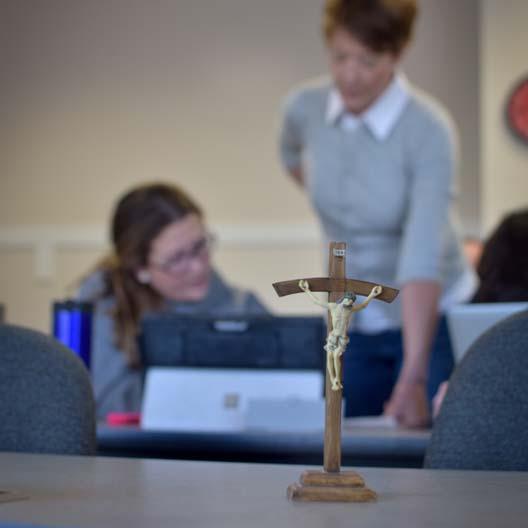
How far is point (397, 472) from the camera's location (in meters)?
0.86

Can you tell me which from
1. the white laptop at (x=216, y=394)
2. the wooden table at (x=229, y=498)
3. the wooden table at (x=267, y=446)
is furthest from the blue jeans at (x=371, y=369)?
the wooden table at (x=229, y=498)

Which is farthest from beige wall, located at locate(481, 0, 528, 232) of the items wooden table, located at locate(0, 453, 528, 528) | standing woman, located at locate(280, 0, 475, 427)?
wooden table, located at locate(0, 453, 528, 528)

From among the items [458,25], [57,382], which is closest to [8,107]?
[458,25]

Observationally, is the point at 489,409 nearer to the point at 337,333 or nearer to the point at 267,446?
the point at 337,333

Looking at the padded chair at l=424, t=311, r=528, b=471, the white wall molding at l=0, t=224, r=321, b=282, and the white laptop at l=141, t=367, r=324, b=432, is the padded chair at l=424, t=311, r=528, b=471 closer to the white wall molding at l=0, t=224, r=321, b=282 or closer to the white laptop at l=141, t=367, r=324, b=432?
the white laptop at l=141, t=367, r=324, b=432

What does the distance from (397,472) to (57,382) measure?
1.49 feet

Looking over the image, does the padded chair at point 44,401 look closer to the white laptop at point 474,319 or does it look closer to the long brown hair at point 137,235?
the white laptop at point 474,319

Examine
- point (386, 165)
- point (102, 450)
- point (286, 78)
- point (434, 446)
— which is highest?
point (286, 78)

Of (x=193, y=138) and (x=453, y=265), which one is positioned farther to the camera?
(x=193, y=138)

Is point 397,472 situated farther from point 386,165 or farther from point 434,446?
point 386,165

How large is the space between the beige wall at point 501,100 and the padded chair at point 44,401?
11.2ft

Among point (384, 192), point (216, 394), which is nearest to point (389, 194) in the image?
point (384, 192)

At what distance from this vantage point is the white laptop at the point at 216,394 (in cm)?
169

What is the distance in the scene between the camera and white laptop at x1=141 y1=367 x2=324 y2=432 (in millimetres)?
1691
